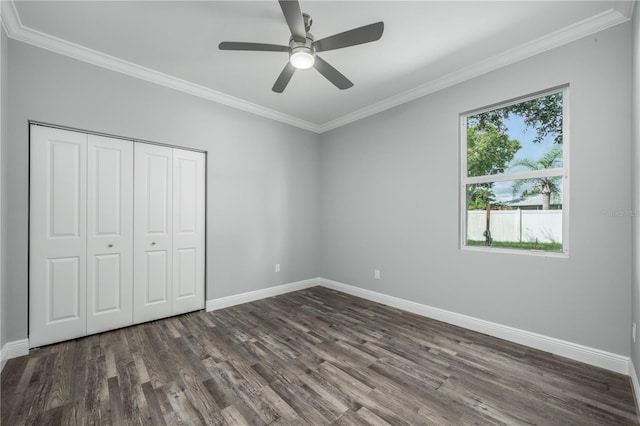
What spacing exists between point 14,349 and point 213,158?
2.59 m

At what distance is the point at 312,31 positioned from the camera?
93.3 inches

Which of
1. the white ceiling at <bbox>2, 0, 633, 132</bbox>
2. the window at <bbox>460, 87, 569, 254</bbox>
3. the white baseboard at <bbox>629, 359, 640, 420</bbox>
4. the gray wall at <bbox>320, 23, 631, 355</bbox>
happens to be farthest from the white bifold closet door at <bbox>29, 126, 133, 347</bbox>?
the white baseboard at <bbox>629, 359, 640, 420</bbox>

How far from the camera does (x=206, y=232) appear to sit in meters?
3.55

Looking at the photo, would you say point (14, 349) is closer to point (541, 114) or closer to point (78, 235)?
point (78, 235)

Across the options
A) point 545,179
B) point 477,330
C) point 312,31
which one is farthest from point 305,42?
point 477,330

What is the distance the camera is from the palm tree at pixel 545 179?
2510 mm

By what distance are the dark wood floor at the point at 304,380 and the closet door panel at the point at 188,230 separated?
0.49 m

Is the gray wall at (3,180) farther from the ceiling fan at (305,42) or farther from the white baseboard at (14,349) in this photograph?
the ceiling fan at (305,42)

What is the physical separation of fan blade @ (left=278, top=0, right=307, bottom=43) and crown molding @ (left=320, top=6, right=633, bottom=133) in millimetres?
1966

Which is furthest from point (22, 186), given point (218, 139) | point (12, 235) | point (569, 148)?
point (569, 148)

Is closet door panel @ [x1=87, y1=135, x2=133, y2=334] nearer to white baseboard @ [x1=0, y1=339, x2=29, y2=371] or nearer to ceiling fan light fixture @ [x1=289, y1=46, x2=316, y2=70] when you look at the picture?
white baseboard @ [x1=0, y1=339, x2=29, y2=371]

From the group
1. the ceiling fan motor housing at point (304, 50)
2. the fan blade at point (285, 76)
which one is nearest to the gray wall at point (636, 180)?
the ceiling fan motor housing at point (304, 50)

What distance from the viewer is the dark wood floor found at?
5.57ft

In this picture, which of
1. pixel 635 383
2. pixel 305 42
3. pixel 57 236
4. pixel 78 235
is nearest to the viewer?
pixel 635 383
